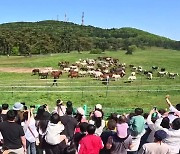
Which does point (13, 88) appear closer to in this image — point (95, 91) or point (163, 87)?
point (95, 91)

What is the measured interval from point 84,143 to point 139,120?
176cm

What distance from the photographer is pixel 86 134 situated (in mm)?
7777

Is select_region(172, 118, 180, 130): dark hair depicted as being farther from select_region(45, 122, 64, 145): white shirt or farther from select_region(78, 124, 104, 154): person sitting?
select_region(45, 122, 64, 145): white shirt

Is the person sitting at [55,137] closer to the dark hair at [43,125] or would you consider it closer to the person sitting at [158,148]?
the dark hair at [43,125]

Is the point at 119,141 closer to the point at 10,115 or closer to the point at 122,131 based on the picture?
the point at 122,131

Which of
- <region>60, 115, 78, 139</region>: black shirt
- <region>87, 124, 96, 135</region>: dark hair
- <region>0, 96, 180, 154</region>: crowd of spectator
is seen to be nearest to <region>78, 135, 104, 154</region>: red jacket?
<region>0, 96, 180, 154</region>: crowd of spectator

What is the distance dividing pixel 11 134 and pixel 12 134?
2cm

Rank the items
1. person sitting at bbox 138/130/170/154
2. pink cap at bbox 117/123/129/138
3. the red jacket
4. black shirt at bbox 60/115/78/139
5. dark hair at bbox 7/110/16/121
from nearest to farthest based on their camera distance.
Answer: person sitting at bbox 138/130/170/154, the red jacket, pink cap at bbox 117/123/129/138, dark hair at bbox 7/110/16/121, black shirt at bbox 60/115/78/139

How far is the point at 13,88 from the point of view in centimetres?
2692

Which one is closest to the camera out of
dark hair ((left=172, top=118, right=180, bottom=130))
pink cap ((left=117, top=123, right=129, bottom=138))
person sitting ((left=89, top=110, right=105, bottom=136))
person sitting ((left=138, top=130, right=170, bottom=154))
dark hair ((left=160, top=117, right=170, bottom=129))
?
person sitting ((left=138, top=130, right=170, bottom=154))

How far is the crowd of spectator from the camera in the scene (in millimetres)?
7293

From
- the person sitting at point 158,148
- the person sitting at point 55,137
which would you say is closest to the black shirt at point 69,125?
the person sitting at point 55,137

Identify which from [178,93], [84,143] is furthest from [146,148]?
[178,93]

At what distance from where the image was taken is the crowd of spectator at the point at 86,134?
7293mm
